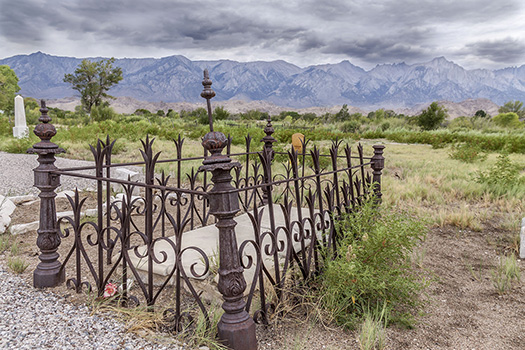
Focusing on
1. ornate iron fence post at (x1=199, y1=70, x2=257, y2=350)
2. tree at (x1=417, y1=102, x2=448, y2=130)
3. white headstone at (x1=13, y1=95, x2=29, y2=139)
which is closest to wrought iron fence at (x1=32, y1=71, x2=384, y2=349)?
ornate iron fence post at (x1=199, y1=70, x2=257, y2=350)

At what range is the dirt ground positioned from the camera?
7.74 feet

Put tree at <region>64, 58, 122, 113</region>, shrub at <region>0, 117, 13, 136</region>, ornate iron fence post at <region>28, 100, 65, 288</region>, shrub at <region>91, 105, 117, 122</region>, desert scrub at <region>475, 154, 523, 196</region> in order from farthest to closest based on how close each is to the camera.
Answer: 1. tree at <region>64, 58, 122, 113</region>
2. shrub at <region>91, 105, 117, 122</region>
3. shrub at <region>0, 117, 13, 136</region>
4. desert scrub at <region>475, 154, 523, 196</region>
5. ornate iron fence post at <region>28, 100, 65, 288</region>

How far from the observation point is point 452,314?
2.84 metres

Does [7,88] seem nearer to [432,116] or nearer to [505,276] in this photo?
[432,116]

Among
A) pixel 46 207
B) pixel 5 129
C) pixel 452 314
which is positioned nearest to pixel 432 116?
pixel 5 129

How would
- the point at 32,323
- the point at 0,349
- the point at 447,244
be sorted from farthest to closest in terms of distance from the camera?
the point at 447,244
the point at 32,323
the point at 0,349

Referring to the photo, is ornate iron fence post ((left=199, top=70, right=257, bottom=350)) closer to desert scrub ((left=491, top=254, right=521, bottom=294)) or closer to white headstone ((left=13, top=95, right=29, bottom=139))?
desert scrub ((left=491, top=254, right=521, bottom=294))

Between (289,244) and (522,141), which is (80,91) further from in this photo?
(289,244)

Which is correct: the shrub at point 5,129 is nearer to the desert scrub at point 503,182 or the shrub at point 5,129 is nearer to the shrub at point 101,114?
the shrub at point 101,114

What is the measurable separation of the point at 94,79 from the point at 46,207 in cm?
5007

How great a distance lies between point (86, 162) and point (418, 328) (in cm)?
932

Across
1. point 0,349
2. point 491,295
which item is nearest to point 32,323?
point 0,349

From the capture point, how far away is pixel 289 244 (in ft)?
8.10

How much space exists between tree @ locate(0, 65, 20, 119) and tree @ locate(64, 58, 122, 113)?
23.5 feet
